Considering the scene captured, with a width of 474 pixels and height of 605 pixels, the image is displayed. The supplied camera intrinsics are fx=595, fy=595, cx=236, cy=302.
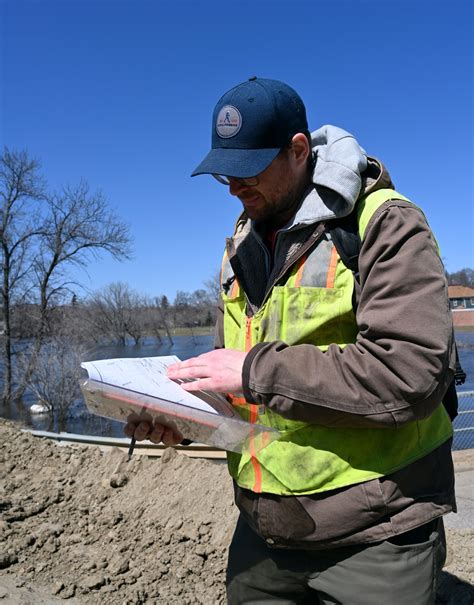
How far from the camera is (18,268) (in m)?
29.8

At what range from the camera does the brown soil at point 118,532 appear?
12.6 ft

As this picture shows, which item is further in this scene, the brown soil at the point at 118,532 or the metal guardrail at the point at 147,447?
the metal guardrail at the point at 147,447

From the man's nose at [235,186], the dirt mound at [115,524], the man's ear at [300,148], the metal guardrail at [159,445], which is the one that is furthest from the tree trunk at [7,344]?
the man's ear at [300,148]

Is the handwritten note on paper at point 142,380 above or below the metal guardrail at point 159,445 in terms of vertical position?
above

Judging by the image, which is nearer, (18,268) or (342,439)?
(342,439)

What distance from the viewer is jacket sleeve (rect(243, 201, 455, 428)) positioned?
152cm

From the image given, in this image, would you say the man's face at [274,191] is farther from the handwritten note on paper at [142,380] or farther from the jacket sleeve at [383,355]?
the handwritten note on paper at [142,380]

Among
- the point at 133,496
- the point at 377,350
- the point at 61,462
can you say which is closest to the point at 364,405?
the point at 377,350

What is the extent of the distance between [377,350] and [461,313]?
59374 millimetres

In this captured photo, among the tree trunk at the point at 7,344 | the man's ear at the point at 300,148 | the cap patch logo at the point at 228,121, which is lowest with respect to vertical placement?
the tree trunk at the point at 7,344

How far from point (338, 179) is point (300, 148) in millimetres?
210

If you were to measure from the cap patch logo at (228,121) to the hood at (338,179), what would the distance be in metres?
0.29

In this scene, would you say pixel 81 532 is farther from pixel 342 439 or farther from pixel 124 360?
pixel 342 439

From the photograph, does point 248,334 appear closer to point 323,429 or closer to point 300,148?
point 323,429
